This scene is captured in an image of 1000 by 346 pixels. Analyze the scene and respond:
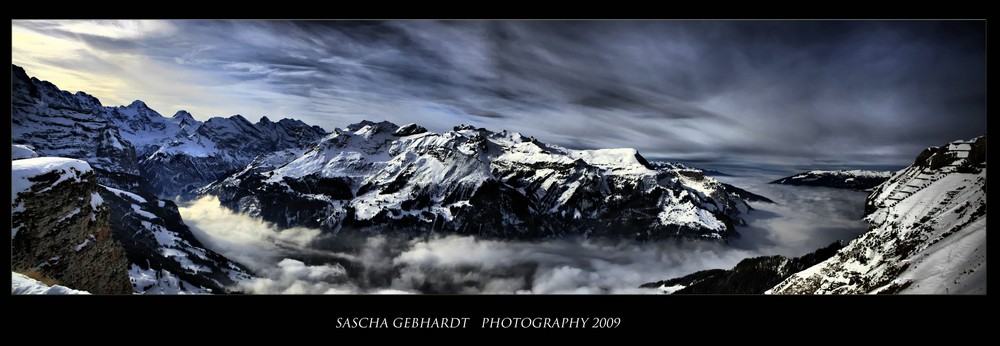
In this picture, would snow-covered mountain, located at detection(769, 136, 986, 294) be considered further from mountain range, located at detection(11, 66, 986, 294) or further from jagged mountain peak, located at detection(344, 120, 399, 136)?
jagged mountain peak, located at detection(344, 120, 399, 136)

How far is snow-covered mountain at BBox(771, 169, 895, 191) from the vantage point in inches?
420

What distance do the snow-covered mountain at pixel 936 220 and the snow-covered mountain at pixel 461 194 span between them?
424 feet

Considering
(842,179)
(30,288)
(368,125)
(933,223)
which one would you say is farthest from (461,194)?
(30,288)

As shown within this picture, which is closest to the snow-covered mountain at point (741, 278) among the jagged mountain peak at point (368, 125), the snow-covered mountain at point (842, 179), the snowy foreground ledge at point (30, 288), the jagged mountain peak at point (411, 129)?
the snow-covered mountain at point (842, 179)

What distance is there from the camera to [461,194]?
157m

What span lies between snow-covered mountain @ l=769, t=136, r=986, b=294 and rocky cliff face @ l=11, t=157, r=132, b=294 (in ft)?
63.7

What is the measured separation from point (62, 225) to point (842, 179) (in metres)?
27.6

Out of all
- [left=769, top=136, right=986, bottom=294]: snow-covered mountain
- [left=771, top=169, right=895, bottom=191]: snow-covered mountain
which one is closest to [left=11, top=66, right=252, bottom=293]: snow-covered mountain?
[left=769, top=136, right=986, bottom=294]: snow-covered mountain

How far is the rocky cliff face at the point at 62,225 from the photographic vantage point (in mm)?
9133

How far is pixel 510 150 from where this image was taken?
110m

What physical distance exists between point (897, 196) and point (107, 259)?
31.9 m
